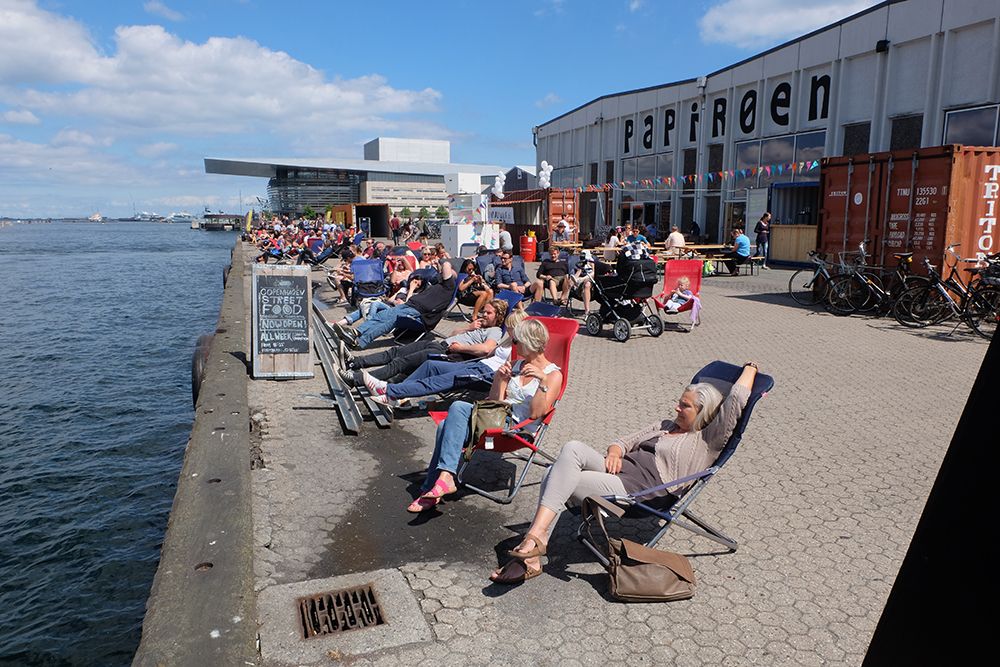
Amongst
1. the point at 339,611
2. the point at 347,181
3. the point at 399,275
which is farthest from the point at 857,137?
the point at 347,181

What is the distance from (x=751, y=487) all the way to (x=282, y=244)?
31858 mm

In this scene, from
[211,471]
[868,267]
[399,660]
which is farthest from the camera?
[868,267]

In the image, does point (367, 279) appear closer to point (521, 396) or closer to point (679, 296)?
point (679, 296)

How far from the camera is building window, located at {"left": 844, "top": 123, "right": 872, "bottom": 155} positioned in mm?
23188

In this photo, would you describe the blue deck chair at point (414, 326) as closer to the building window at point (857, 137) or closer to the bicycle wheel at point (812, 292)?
the bicycle wheel at point (812, 292)

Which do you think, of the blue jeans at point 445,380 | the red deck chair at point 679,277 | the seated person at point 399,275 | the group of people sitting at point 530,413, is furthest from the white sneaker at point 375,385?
the red deck chair at point 679,277

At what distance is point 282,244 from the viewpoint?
1344 inches

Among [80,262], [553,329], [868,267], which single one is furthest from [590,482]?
[80,262]

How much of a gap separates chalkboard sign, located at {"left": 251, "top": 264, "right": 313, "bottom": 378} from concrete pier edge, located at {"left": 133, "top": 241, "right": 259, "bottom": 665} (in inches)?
75.5

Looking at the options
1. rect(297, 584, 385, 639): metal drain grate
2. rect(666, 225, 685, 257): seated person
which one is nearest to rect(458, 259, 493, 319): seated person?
rect(297, 584, 385, 639): metal drain grate

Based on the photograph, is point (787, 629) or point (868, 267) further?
point (868, 267)

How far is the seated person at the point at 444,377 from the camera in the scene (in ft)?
21.8

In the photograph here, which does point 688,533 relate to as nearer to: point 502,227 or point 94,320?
point 94,320

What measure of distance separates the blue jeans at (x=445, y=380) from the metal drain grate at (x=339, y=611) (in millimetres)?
3052
